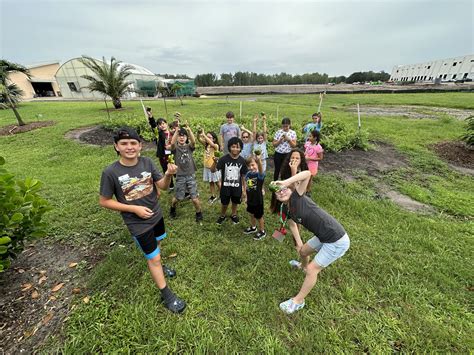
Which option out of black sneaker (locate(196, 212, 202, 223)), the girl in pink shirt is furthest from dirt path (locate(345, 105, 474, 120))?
black sneaker (locate(196, 212, 202, 223))

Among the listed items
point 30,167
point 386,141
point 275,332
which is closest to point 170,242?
point 275,332

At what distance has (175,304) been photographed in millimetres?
2543

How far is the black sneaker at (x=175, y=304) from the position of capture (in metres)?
2.52

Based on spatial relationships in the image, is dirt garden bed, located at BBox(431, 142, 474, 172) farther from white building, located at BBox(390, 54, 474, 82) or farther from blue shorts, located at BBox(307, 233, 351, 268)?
white building, located at BBox(390, 54, 474, 82)

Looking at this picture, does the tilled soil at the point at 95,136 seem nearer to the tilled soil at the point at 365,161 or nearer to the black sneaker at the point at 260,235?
the black sneaker at the point at 260,235

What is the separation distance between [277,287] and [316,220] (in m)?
1.16

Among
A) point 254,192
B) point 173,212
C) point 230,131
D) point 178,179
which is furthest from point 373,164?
point 173,212

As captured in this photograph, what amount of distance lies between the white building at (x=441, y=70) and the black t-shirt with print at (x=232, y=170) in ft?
279

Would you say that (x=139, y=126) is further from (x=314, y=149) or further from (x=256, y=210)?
(x=256, y=210)

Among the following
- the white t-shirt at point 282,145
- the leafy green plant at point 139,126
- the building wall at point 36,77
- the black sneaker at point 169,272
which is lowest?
the black sneaker at point 169,272

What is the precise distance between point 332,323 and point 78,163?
27.9ft

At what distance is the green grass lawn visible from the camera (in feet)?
7.39

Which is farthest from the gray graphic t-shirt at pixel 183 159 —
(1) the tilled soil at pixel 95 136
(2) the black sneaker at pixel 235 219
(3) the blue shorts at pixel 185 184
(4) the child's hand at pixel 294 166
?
(1) the tilled soil at pixel 95 136

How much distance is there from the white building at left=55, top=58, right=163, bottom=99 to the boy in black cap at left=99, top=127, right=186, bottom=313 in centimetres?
3179
